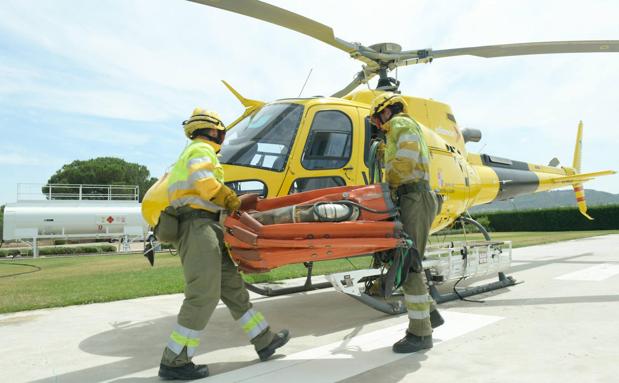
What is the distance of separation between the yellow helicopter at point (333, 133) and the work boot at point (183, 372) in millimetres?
1947

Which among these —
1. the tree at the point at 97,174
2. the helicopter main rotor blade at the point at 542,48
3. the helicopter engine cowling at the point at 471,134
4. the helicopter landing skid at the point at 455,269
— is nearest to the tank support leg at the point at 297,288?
A: the helicopter landing skid at the point at 455,269

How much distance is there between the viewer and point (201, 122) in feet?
12.5

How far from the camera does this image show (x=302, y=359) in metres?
3.87

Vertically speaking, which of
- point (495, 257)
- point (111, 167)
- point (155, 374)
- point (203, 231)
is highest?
point (111, 167)

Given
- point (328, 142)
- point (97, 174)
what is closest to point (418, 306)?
point (328, 142)

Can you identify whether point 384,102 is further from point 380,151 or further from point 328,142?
point 328,142

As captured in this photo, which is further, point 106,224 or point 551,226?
point 551,226

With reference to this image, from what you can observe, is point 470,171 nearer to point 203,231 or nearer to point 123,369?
point 203,231

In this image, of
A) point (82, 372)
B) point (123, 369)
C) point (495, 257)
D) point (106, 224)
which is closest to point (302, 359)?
point (123, 369)

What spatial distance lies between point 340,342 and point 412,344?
2.46 ft

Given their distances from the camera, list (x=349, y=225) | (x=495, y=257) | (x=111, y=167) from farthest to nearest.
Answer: (x=111, y=167) → (x=495, y=257) → (x=349, y=225)

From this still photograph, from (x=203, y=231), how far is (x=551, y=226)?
123 feet

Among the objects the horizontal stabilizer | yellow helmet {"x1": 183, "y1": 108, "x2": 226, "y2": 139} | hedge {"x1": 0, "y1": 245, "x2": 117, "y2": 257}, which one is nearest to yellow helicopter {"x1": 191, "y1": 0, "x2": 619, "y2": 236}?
yellow helmet {"x1": 183, "y1": 108, "x2": 226, "y2": 139}

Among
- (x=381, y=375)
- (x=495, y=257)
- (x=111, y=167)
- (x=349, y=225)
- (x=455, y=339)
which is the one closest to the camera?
(x=381, y=375)
